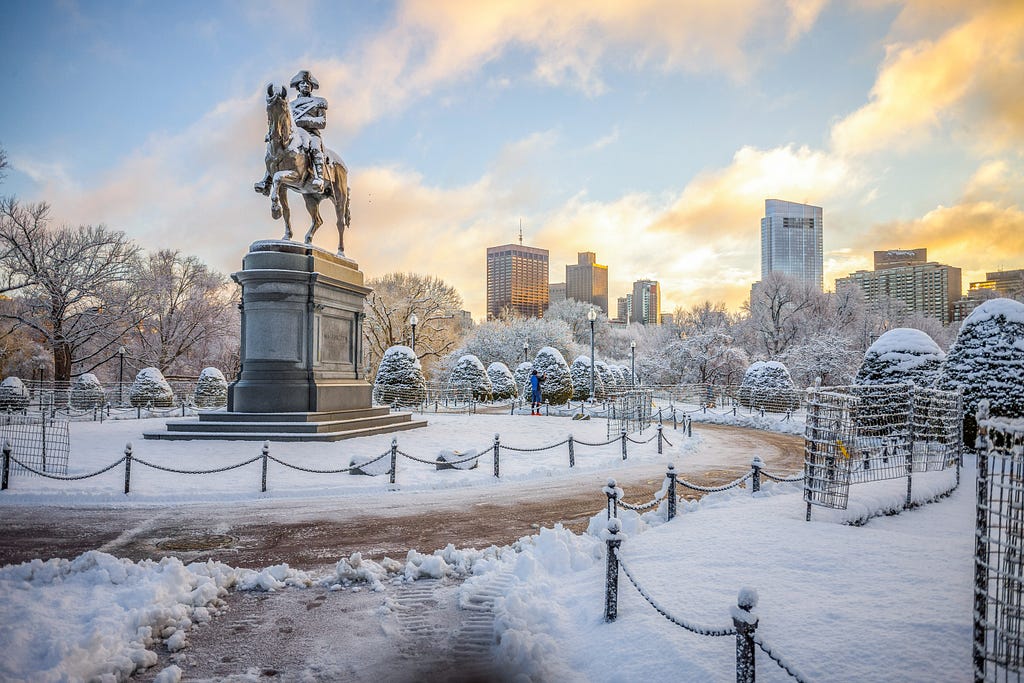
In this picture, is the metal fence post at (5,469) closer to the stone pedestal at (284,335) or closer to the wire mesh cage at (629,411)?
the stone pedestal at (284,335)

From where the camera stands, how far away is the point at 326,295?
19.7 m

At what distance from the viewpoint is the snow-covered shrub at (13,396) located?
27688 millimetres

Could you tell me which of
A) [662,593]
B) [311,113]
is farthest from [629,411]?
[662,593]

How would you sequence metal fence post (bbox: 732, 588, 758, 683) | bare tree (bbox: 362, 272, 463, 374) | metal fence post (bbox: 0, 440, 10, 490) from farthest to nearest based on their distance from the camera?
1. bare tree (bbox: 362, 272, 463, 374)
2. metal fence post (bbox: 0, 440, 10, 490)
3. metal fence post (bbox: 732, 588, 758, 683)

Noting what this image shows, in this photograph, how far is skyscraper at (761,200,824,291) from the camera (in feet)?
396

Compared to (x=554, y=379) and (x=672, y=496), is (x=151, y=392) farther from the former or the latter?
(x=672, y=496)

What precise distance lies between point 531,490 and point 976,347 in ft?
38.7

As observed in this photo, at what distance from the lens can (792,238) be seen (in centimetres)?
12256

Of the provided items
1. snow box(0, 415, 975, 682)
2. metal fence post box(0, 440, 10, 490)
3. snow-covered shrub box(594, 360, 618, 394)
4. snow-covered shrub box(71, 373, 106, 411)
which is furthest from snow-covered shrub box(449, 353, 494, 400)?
snow box(0, 415, 975, 682)

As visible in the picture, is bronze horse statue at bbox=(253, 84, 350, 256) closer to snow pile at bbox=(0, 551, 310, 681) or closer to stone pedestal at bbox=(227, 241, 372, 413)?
stone pedestal at bbox=(227, 241, 372, 413)

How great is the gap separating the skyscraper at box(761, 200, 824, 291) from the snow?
123601 millimetres

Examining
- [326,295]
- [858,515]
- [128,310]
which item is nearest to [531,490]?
[858,515]

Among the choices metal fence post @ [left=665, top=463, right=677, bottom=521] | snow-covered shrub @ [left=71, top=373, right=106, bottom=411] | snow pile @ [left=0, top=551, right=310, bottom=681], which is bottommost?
snow-covered shrub @ [left=71, top=373, right=106, bottom=411]

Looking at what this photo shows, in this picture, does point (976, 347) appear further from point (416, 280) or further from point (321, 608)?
point (416, 280)
